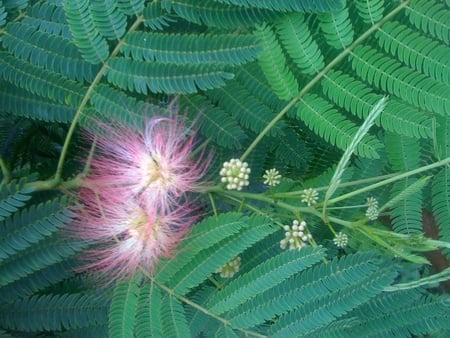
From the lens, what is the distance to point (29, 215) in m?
1.48

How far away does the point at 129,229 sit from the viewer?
149 centimetres

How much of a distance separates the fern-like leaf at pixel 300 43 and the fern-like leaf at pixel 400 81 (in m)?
0.10

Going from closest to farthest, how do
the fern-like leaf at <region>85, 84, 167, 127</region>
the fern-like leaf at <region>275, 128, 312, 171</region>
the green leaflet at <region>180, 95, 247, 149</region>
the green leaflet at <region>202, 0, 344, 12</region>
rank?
the green leaflet at <region>202, 0, 344, 12</region> < the fern-like leaf at <region>85, 84, 167, 127</region> < the green leaflet at <region>180, 95, 247, 149</region> < the fern-like leaf at <region>275, 128, 312, 171</region>

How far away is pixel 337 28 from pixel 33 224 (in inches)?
37.4

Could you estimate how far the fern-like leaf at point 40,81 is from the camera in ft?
4.85

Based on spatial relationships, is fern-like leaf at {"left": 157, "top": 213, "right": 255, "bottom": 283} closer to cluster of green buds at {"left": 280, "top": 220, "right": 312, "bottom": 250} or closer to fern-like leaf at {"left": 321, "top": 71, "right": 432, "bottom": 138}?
cluster of green buds at {"left": 280, "top": 220, "right": 312, "bottom": 250}

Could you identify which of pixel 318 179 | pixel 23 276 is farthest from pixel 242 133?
pixel 23 276

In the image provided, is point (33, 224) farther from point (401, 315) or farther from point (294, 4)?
point (401, 315)

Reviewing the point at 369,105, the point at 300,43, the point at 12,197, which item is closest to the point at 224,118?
the point at 300,43

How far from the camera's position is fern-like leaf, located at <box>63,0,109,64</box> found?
1368 millimetres

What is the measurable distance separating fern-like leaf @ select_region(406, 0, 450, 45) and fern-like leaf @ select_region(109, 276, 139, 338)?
1.00m

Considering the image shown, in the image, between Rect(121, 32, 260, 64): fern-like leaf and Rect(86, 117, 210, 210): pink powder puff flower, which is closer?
Rect(121, 32, 260, 64): fern-like leaf

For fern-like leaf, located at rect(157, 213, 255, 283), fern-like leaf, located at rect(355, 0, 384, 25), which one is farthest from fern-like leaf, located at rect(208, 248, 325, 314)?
fern-like leaf, located at rect(355, 0, 384, 25)

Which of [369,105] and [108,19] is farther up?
[108,19]
